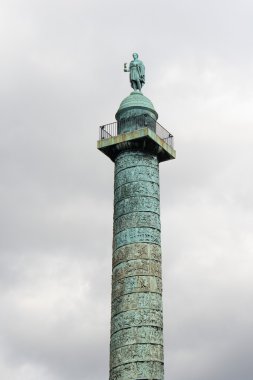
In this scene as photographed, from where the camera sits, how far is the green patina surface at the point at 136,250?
21281 millimetres

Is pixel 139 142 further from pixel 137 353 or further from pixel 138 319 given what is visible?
pixel 137 353

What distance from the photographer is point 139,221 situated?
2298cm

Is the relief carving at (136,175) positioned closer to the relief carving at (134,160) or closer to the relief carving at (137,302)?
the relief carving at (134,160)

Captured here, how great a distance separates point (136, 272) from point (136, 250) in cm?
73

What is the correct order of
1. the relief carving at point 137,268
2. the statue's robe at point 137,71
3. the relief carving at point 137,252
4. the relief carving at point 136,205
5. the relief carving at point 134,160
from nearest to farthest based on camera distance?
the relief carving at point 137,268 → the relief carving at point 137,252 → the relief carving at point 136,205 → the relief carving at point 134,160 → the statue's robe at point 137,71

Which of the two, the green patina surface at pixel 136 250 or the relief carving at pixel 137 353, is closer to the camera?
the relief carving at pixel 137 353

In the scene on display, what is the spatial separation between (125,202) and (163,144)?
2.75 metres

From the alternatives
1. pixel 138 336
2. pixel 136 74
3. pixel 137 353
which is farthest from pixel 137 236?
pixel 136 74

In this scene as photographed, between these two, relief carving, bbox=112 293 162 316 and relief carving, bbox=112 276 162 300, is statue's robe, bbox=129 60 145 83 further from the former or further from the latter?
relief carving, bbox=112 293 162 316

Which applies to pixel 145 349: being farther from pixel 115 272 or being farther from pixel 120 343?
pixel 115 272

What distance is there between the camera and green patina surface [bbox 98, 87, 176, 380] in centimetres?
2128

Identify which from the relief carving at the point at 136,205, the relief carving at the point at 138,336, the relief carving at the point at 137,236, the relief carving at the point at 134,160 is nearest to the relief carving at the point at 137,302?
the relief carving at the point at 138,336

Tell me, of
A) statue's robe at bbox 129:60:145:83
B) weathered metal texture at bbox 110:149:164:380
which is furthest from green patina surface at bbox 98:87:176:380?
statue's robe at bbox 129:60:145:83

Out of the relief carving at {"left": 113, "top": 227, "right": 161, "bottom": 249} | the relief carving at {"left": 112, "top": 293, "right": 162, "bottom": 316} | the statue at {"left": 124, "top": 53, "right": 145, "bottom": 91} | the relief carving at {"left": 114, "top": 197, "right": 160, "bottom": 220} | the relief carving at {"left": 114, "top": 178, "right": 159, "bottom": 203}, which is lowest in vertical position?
the relief carving at {"left": 112, "top": 293, "right": 162, "bottom": 316}
